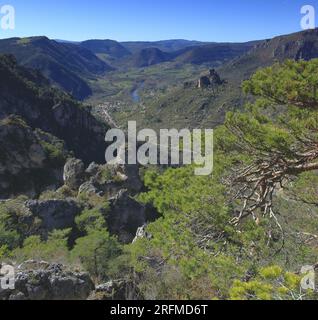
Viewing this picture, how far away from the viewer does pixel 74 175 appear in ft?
133

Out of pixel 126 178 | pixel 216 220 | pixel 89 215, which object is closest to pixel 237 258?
pixel 216 220

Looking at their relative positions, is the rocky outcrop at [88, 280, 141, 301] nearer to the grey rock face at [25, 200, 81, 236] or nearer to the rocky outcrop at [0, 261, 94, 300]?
the rocky outcrop at [0, 261, 94, 300]

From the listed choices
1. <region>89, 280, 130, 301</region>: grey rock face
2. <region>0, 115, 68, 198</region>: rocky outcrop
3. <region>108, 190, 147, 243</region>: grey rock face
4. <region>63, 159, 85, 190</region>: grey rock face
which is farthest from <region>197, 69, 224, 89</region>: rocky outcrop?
<region>89, 280, 130, 301</region>: grey rock face

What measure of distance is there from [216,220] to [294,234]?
9.73ft

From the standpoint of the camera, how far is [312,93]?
9.97 metres

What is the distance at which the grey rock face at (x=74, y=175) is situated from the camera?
40031 millimetres

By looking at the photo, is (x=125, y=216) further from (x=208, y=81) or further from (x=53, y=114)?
(x=208, y=81)

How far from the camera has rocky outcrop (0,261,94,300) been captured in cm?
1391

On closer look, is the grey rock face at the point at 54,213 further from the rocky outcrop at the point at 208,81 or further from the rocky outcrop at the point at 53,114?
the rocky outcrop at the point at 208,81

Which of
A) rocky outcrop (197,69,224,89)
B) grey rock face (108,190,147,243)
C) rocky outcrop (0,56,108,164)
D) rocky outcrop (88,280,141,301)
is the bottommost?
grey rock face (108,190,147,243)

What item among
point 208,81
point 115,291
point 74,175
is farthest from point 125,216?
point 208,81

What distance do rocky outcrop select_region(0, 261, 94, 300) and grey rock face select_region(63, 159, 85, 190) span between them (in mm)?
24533

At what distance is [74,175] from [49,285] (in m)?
26.4
